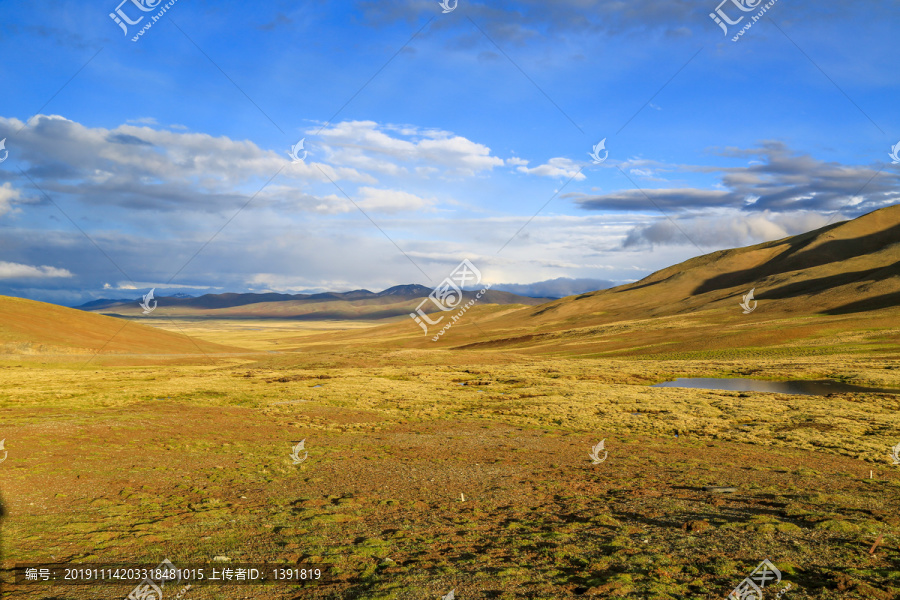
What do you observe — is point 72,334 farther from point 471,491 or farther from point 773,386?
point 773,386

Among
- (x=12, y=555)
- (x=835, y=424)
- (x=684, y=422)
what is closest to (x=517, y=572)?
(x=12, y=555)

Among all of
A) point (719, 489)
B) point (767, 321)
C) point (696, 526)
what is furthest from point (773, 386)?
point (767, 321)

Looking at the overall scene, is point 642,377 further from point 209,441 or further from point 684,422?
point 209,441

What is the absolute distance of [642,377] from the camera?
6500cm

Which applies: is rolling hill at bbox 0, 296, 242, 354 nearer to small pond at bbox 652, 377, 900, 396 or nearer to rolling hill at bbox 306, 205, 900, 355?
rolling hill at bbox 306, 205, 900, 355

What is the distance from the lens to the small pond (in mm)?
50031

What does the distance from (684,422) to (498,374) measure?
36.9m

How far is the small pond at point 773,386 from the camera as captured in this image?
50.0 m

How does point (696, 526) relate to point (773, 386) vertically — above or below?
above

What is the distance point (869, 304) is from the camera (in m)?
120

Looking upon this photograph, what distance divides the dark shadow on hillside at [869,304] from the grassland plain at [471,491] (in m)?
92.9

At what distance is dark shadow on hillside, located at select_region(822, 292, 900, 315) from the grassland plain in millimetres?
92944

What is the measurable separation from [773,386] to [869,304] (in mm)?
91686

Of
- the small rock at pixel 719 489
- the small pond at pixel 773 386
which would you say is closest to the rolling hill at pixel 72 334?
the small pond at pixel 773 386
